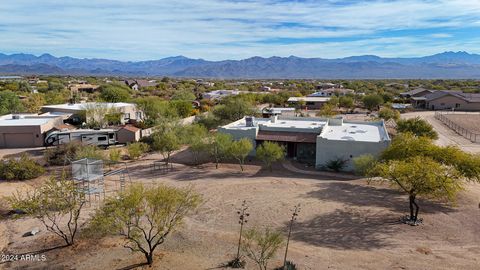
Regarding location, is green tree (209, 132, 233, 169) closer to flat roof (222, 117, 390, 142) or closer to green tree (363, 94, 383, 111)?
flat roof (222, 117, 390, 142)

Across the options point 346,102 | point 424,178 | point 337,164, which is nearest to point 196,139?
point 337,164

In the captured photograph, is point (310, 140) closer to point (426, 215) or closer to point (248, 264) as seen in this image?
point (426, 215)

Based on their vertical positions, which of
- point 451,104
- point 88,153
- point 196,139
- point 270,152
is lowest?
point 88,153

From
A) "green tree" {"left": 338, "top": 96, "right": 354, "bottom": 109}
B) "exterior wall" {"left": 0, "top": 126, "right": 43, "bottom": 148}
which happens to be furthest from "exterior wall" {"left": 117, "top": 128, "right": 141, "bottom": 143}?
"green tree" {"left": 338, "top": 96, "right": 354, "bottom": 109}

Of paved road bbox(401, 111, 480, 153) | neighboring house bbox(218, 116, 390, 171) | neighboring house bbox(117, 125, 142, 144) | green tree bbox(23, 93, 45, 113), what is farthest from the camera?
green tree bbox(23, 93, 45, 113)

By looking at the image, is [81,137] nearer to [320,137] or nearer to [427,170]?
[320,137]

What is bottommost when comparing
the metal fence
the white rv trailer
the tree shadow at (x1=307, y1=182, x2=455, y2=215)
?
the tree shadow at (x1=307, y1=182, x2=455, y2=215)

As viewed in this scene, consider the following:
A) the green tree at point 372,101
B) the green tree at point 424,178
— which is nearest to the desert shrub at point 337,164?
the green tree at point 424,178
